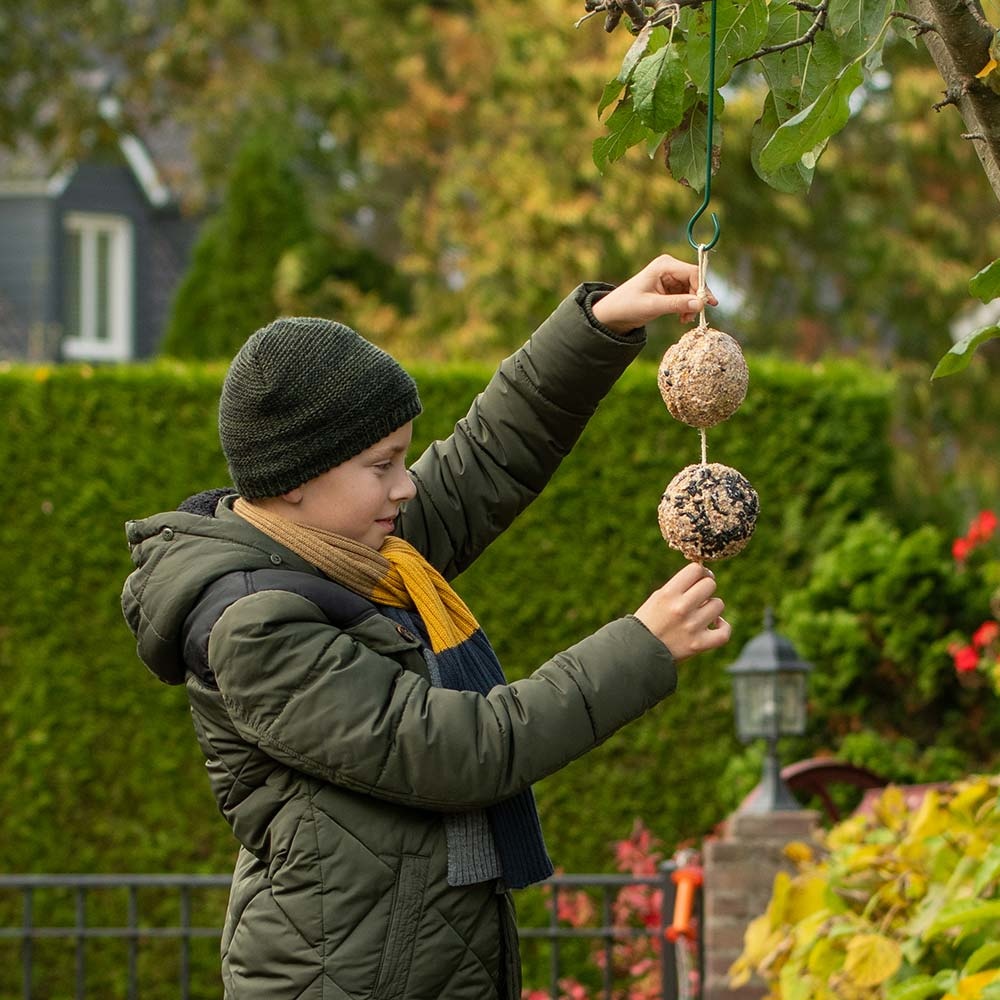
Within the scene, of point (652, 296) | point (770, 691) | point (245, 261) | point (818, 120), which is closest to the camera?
point (818, 120)

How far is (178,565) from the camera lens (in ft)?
6.58

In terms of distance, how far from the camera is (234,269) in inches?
419

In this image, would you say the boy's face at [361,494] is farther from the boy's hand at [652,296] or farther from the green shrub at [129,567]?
the green shrub at [129,567]

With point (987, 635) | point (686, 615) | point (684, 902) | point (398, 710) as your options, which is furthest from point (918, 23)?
point (987, 635)

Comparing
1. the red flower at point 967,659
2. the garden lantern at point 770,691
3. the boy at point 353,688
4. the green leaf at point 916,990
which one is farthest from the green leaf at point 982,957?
the red flower at point 967,659

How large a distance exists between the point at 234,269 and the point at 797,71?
8942 mm

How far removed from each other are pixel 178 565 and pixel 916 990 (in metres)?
1.65

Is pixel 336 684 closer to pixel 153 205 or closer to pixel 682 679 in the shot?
pixel 682 679

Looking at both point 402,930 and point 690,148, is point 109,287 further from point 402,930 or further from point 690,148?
point 402,930

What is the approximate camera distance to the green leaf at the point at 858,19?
5.94ft

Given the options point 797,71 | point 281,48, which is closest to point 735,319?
point 281,48

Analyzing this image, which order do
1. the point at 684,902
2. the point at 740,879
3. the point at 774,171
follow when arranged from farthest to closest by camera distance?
the point at 740,879 < the point at 684,902 < the point at 774,171

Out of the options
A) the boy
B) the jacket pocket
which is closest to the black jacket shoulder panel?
the boy

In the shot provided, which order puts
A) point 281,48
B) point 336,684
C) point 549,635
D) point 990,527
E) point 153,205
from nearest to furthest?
point 336,684 < point 990,527 < point 549,635 < point 281,48 < point 153,205
